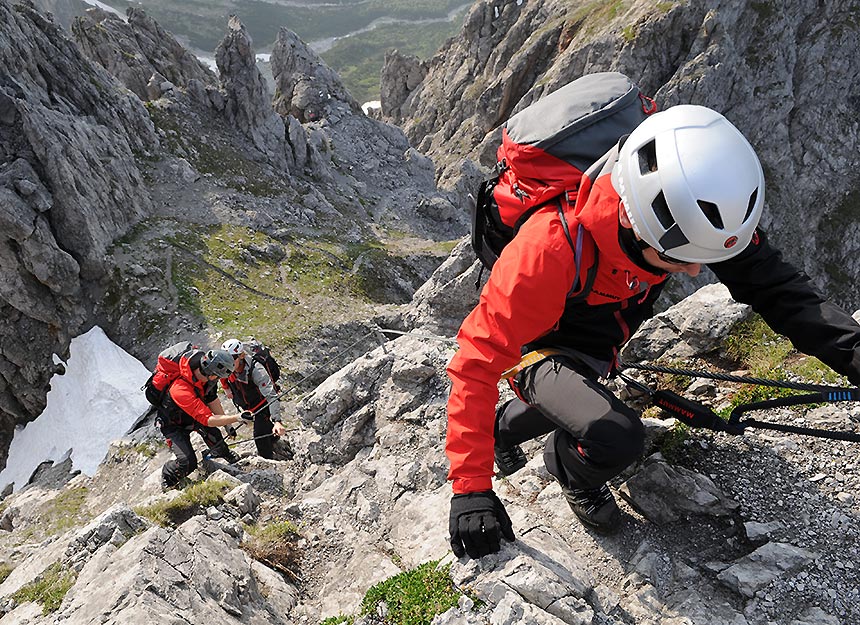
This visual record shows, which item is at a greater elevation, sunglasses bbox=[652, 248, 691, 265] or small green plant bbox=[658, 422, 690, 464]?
sunglasses bbox=[652, 248, 691, 265]

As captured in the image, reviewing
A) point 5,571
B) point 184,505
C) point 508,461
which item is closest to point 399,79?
point 184,505

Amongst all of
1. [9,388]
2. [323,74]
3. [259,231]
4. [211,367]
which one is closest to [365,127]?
[323,74]

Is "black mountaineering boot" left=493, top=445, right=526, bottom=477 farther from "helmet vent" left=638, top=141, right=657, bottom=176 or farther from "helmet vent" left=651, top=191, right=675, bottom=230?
"helmet vent" left=638, top=141, right=657, bottom=176

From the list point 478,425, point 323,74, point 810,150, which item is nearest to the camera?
point 478,425

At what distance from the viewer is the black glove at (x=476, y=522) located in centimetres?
493

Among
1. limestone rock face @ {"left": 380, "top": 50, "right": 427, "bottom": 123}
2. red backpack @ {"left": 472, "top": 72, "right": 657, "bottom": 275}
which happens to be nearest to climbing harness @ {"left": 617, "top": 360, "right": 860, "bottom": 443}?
red backpack @ {"left": 472, "top": 72, "right": 657, "bottom": 275}

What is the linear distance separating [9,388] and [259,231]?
67.4 feet

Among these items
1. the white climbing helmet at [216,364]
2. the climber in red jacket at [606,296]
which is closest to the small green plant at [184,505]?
the white climbing helmet at [216,364]

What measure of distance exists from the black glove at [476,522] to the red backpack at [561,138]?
2.83 metres

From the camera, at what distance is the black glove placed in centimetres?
493

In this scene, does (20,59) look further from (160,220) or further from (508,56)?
(508,56)

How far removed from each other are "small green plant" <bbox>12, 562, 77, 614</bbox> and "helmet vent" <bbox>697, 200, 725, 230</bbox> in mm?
7837

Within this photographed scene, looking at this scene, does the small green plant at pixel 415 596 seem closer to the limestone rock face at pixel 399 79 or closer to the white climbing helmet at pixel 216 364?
the white climbing helmet at pixel 216 364

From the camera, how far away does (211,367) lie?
12320 millimetres
